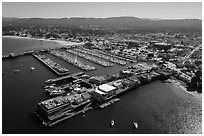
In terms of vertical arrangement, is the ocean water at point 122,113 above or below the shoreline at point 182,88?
below

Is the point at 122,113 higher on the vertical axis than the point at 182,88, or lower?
lower

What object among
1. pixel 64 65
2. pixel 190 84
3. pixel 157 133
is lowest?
pixel 157 133

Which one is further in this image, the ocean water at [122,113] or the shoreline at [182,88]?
the shoreline at [182,88]

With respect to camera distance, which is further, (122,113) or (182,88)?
(182,88)

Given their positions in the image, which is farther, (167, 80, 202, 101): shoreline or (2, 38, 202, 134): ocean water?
(167, 80, 202, 101): shoreline

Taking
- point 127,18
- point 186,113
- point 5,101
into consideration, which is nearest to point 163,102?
point 186,113

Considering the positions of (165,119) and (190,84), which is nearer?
(165,119)

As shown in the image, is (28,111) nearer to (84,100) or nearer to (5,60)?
(84,100)

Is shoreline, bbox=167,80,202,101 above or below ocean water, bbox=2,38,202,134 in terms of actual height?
above
